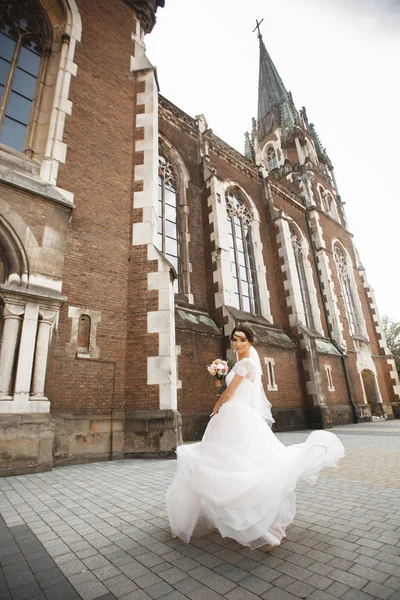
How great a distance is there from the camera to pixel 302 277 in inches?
667

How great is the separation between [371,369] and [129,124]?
17.2 m

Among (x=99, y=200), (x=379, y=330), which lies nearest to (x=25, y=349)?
(x=99, y=200)

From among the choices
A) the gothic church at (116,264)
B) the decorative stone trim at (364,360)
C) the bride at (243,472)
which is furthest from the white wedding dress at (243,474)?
the decorative stone trim at (364,360)

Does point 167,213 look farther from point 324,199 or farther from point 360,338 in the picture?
point 324,199

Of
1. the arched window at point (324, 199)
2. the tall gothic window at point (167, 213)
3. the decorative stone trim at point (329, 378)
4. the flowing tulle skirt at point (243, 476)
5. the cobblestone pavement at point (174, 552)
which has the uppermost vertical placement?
the arched window at point (324, 199)

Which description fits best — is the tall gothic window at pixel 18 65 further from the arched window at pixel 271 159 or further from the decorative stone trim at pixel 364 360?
the arched window at pixel 271 159

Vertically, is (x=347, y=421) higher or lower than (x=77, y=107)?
lower

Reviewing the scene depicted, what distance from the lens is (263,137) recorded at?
88.5 feet

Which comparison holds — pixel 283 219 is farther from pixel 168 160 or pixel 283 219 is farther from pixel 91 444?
pixel 91 444

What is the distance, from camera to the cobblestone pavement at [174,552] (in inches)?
67.1

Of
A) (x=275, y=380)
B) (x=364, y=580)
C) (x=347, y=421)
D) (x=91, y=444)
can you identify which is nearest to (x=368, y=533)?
(x=364, y=580)

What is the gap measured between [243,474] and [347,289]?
2024 cm

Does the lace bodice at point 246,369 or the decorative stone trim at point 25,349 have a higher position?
the decorative stone trim at point 25,349

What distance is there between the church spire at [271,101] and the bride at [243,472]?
26841mm
